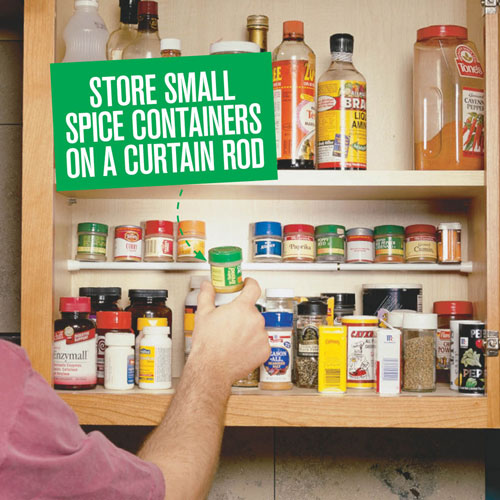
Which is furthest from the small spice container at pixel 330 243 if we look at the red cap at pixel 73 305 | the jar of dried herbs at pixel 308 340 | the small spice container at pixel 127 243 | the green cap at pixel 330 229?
the red cap at pixel 73 305

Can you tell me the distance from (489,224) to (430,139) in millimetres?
206

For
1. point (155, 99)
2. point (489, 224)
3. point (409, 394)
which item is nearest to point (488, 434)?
point (409, 394)

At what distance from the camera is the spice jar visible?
4.17ft

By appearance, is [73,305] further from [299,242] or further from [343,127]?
[343,127]

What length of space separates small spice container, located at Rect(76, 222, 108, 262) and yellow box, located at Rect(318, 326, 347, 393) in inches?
19.2

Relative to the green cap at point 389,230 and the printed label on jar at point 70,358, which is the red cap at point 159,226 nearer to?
the printed label on jar at point 70,358

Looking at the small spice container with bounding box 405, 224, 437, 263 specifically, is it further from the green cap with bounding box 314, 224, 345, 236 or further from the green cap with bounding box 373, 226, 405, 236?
the green cap with bounding box 314, 224, 345, 236

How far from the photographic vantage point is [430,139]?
53.1 inches

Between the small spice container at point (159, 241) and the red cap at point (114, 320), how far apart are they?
150 mm

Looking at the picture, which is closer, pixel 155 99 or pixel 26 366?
pixel 26 366

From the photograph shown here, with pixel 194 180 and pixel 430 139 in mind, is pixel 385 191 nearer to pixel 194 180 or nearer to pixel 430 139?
pixel 430 139

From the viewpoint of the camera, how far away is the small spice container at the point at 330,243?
55.1 inches

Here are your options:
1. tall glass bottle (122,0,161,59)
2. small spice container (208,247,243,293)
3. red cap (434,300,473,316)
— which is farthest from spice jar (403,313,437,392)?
tall glass bottle (122,0,161,59)

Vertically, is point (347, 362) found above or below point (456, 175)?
below
